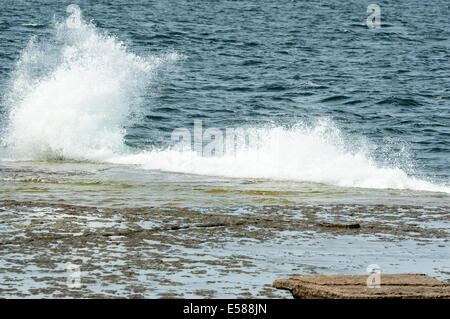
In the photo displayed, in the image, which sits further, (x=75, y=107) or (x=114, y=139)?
(x=75, y=107)

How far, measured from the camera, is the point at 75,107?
71.3 ft

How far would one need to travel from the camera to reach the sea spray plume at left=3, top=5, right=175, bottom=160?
67.3 feet

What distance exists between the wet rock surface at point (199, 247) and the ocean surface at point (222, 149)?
Result: 0.03 meters

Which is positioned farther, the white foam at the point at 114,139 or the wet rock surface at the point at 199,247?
the white foam at the point at 114,139

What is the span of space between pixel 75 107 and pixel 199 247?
13094mm

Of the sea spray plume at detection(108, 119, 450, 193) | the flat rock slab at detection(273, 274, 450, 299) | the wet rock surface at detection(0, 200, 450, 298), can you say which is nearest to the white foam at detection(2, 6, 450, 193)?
the sea spray plume at detection(108, 119, 450, 193)

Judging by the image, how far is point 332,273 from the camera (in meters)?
8.21

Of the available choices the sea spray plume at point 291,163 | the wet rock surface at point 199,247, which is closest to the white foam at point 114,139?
the sea spray plume at point 291,163

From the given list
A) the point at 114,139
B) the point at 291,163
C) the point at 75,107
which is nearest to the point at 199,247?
the point at 291,163

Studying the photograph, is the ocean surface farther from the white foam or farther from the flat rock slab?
the flat rock slab

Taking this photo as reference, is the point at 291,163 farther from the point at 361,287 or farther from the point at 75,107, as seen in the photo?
the point at 361,287

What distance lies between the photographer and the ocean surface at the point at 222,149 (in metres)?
8.87

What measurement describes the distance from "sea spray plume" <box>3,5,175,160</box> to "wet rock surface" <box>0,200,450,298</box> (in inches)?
337

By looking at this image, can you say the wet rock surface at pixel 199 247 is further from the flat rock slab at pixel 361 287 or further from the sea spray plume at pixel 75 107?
the sea spray plume at pixel 75 107
